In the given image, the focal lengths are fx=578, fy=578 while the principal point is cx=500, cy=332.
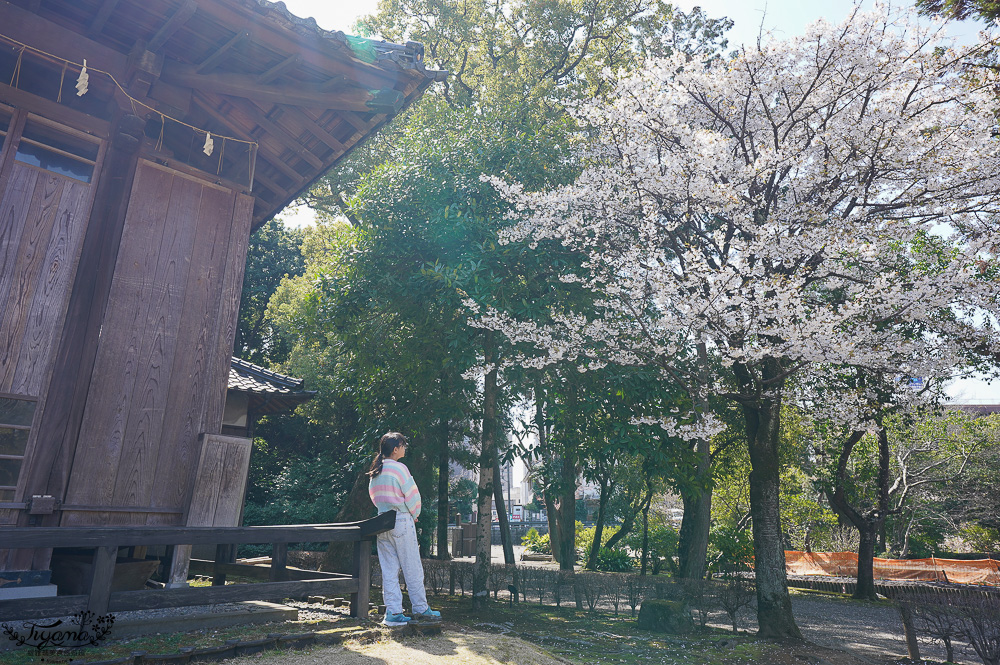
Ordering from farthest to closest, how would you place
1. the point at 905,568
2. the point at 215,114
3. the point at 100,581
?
the point at 905,568 → the point at 215,114 → the point at 100,581

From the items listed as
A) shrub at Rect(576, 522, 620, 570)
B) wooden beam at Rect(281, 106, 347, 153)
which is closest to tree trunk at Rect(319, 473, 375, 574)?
wooden beam at Rect(281, 106, 347, 153)

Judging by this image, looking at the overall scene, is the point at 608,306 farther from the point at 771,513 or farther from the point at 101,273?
the point at 101,273

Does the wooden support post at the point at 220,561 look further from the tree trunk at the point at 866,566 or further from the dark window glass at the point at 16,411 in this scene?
the tree trunk at the point at 866,566

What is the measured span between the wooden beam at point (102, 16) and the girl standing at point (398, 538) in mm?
5109


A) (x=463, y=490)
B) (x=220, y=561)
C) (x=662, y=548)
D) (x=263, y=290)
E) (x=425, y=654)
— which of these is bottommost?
(x=662, y=548)

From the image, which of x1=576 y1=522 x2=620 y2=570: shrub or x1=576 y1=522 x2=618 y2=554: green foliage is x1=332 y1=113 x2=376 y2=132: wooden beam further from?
x1=576 y1=522 x2=618 y2=554: green foliage

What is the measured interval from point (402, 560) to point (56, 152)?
5.67 m

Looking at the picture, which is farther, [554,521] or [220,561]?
[554,521]

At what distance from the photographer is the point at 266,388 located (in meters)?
12.3

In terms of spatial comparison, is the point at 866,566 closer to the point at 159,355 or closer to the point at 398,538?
the point at 398,538

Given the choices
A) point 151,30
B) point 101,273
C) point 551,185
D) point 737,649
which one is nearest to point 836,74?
point 551,185

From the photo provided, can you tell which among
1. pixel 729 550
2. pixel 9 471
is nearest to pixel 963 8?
pixel 9 471

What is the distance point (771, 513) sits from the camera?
1070 centimetres

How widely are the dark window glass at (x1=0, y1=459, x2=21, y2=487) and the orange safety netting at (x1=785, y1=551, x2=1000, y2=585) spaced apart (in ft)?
73.9
